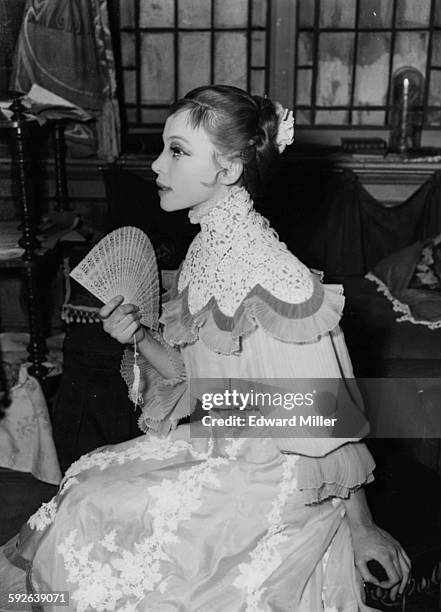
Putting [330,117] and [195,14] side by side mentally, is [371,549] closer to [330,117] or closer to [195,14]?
[330,117]

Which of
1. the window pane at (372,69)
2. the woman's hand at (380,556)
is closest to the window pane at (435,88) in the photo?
the window pane at (372,69)

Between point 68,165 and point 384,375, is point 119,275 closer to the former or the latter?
point 384,375

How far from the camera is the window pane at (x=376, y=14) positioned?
403 cm

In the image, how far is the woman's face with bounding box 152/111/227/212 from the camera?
1545mm

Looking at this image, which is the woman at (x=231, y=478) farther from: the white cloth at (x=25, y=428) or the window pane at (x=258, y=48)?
the window pane at (x=258, y=48)

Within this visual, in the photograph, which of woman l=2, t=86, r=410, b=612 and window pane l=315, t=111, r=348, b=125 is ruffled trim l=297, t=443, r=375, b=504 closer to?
woman l=2, t=86, r=410, b=612

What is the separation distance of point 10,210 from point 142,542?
2.63m

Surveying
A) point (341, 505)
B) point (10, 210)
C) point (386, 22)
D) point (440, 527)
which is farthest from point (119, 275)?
point (386, 22)

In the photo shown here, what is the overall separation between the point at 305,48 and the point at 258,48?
23cm

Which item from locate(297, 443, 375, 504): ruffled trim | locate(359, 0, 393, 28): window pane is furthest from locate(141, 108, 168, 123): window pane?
locate(297, 443, 375, 504): ruffled trim

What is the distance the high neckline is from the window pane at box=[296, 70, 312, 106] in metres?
2.73

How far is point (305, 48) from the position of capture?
4113mm

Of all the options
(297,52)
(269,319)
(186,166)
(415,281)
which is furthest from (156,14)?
(269,319)

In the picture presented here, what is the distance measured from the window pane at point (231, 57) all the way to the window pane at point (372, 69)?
0.57m
